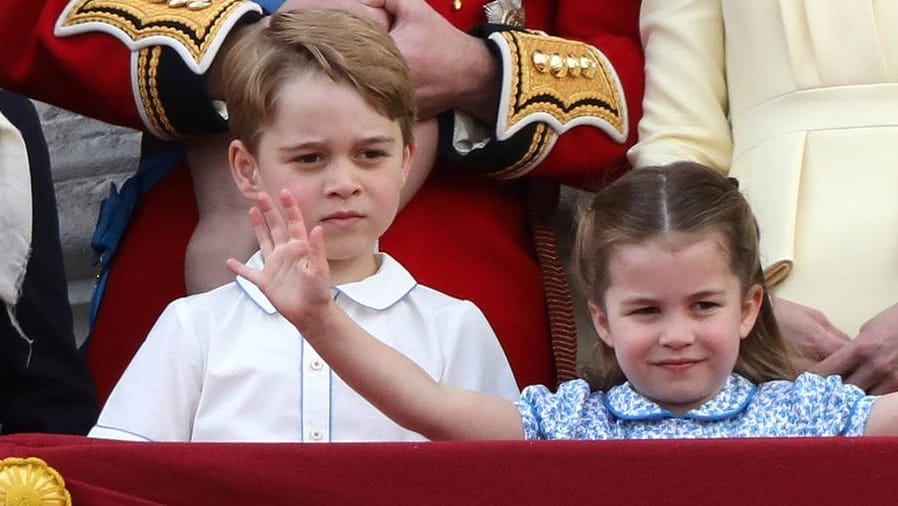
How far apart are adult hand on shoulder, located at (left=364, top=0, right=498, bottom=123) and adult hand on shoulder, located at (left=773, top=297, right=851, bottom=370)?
0.48 m

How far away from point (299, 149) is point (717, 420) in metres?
0.54

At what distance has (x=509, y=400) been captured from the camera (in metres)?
2.20

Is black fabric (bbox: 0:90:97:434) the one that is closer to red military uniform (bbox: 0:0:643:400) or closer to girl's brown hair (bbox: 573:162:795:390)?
red military uniform (bbox: 0:0:643:400)

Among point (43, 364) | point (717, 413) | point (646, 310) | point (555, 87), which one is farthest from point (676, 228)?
point (43, 364)

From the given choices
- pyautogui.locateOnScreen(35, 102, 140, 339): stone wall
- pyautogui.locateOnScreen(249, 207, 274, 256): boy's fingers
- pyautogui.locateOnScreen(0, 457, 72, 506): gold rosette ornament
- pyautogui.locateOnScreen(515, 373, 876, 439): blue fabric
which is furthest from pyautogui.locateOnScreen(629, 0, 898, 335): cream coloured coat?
pyautogui.locateOnScreen(35, 102, 140, 339): stone wall

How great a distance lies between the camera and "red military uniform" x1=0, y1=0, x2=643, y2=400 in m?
2.42

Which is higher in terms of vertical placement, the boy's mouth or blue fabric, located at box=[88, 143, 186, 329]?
the boy's mouth

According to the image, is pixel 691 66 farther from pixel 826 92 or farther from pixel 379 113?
pixel 379 113

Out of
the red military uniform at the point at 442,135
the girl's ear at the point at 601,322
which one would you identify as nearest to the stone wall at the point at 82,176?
the red military uniform at the point at 442,135

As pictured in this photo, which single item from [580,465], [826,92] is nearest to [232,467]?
[580,465]

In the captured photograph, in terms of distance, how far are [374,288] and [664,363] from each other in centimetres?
36

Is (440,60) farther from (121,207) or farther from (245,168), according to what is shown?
(121,207)

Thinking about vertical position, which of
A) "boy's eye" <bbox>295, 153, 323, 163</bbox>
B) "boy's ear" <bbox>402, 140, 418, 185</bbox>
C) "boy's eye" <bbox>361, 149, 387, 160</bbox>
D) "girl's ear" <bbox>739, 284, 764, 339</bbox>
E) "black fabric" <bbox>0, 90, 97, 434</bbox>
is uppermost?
"boy's eye" <bbox>361, 149, 387, 160</bbox>

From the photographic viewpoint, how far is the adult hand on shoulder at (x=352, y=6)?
2449 millimetres
